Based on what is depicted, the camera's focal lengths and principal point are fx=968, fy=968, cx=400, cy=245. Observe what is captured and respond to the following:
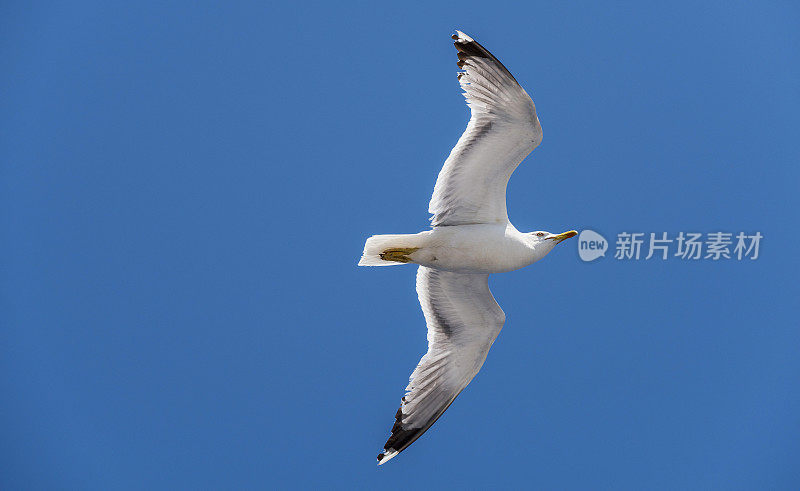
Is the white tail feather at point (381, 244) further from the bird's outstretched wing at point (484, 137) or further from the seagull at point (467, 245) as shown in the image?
the bird's outstretched wing at point (484, 137)

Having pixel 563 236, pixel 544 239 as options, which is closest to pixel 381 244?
pixel 544 239

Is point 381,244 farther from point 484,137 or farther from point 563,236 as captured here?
point 563,236

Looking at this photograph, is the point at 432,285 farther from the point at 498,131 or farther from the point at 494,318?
the point at 498,131

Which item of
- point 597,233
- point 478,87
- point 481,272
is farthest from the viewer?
point 597,233

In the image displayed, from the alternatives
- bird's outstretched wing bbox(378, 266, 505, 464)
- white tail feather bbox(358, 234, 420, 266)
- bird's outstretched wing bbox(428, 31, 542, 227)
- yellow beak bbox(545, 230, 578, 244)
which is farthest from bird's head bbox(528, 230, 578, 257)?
white tail feather bbox(358, 234, 420, 266)

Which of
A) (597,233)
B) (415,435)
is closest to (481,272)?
(415,435)

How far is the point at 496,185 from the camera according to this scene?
755 cm

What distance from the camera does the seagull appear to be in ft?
23.6

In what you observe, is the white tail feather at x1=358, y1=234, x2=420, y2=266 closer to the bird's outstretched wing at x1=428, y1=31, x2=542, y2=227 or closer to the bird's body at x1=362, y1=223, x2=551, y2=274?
the bird's body at x1=362, y1=223, x2=551, y2=274

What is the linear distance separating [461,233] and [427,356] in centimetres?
120

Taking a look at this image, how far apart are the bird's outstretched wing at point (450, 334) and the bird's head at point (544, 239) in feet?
1.89
